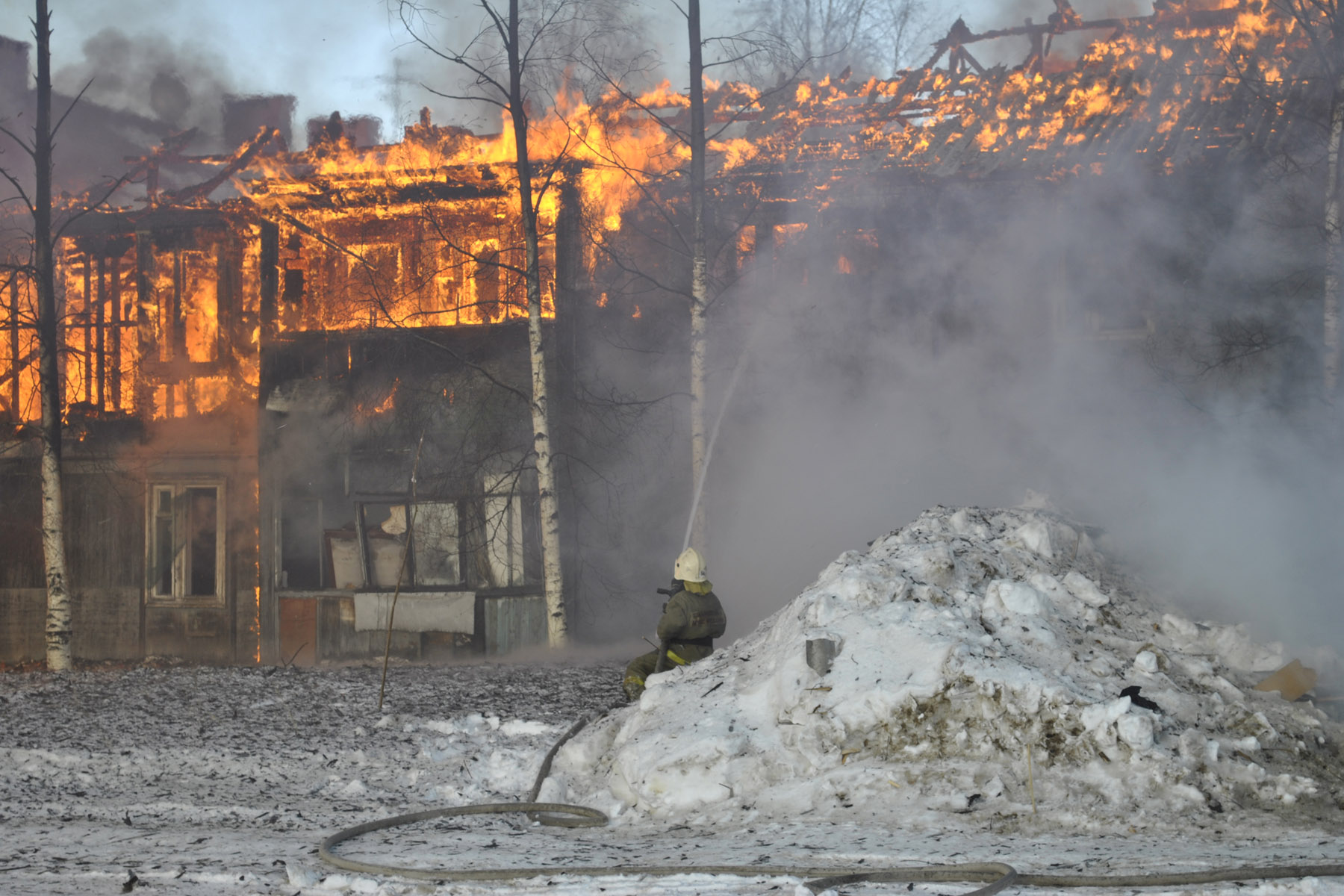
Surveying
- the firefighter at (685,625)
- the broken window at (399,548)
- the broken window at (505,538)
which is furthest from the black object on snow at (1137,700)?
the broken window at (399,548)

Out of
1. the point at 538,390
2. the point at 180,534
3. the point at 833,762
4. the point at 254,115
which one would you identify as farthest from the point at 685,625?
the point at 254,115

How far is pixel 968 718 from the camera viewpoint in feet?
16.1

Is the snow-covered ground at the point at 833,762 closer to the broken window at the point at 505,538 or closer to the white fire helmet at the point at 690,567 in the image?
the white fire helmet at the point at 690,567

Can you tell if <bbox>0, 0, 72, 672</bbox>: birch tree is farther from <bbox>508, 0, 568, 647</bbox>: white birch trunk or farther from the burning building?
<bbox>508, 0, 568, 647</bbox>: white birch trunk

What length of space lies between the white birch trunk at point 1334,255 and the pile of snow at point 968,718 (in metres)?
5.64

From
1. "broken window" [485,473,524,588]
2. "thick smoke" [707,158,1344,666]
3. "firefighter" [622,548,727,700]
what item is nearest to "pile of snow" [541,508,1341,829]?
"firefighter" [622,548,727,700]

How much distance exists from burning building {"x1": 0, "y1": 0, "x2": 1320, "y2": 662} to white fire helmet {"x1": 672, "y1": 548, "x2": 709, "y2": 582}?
4.68 meters

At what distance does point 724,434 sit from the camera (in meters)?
12.8

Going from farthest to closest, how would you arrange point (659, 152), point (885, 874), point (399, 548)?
point (659, 152) < point (399, 548) < point (885, 874)

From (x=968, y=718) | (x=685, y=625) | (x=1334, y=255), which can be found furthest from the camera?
(x=1334, y=255)

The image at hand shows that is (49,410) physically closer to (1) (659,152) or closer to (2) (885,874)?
(1) (659,152)

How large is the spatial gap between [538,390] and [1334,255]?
26.7 feet

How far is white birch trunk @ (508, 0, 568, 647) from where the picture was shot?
35.0ft

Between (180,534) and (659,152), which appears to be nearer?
(659,152)
